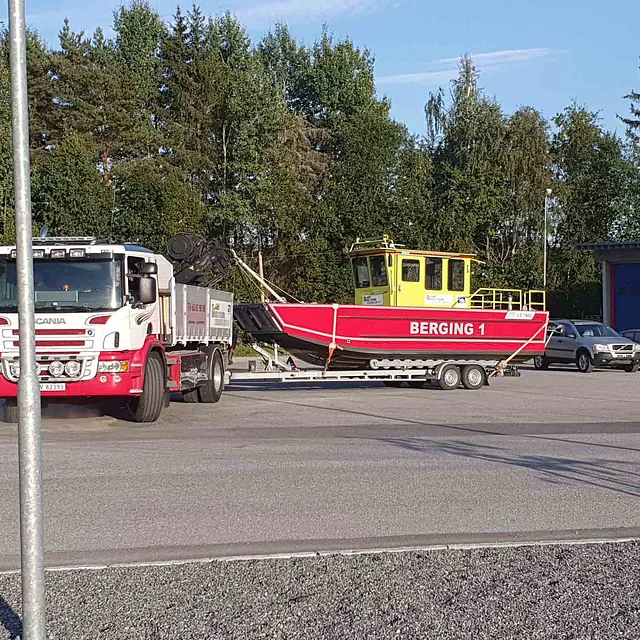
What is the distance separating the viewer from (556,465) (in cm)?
1137

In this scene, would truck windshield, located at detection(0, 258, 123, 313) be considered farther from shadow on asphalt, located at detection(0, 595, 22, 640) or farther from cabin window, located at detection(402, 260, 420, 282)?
cabin window, located at detection(402, 260, 420, 282)

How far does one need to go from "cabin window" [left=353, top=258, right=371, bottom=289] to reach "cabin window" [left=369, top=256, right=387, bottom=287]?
17 cm

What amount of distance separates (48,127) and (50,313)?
4034 cm

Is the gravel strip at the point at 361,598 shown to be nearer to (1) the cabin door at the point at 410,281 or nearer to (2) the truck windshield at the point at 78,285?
(2) the truck windshield at the point at 78,285

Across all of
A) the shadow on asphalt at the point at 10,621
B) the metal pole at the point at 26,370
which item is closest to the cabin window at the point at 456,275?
the shadow on asphalt at the point at 10,621

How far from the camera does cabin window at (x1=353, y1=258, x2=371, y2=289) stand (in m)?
24.6

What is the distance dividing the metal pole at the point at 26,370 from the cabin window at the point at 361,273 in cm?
1989

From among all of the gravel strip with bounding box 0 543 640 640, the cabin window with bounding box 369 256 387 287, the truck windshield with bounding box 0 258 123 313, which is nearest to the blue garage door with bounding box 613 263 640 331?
the cabin window with bounding box 369 256 387 287

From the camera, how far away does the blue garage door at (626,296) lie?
1829 inches

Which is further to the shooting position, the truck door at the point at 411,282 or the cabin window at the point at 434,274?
the cabin window at the point at 434,274

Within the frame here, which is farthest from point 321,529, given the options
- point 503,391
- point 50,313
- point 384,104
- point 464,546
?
point 384,104

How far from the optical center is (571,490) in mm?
9688

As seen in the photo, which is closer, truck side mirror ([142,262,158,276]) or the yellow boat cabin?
truck side mirror ([142,262,158,276])

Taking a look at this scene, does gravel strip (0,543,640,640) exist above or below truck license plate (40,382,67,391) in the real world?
below
